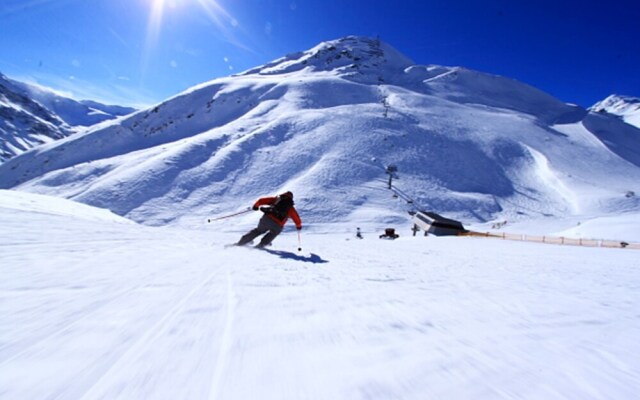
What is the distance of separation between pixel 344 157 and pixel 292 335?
51.1 metres

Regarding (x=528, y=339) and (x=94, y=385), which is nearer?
(x=94, y=385)

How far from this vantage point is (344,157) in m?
52.6

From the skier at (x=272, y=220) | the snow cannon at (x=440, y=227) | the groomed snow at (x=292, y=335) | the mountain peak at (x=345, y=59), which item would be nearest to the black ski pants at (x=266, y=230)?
the skier at (x=272, y=220)

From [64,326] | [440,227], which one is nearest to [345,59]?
[440,227]

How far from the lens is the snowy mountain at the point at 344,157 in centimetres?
4288

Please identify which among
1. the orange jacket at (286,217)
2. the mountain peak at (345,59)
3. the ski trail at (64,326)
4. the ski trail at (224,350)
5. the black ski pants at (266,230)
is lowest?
the ski trail at (224,350)

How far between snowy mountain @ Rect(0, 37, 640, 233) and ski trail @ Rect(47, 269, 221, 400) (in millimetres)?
35435

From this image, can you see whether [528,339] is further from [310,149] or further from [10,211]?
[310,149]

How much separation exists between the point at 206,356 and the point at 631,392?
2625 millimetres

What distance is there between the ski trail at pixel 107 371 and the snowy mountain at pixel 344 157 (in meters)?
35.4

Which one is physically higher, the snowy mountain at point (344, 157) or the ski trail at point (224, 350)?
the snowy mountain at point (344, 157)

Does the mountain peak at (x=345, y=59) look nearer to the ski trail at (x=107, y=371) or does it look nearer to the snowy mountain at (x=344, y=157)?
the snowy mountain at (x=344, y=157)

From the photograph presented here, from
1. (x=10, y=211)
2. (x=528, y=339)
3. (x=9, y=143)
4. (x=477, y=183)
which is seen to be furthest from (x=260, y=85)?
(x=9, y=143)

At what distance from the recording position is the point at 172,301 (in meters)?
3.07
